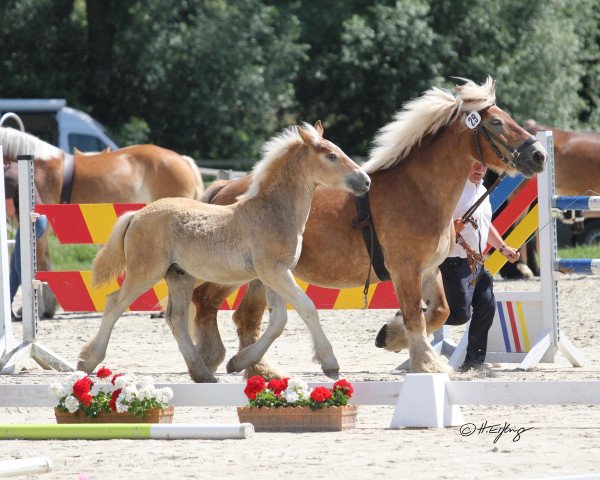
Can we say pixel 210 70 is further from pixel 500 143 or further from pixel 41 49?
pixel 500 143

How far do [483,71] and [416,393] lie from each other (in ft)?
63.6

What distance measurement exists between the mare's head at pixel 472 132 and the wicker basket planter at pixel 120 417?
2321 millimetres

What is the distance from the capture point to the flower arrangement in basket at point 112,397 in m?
6.97

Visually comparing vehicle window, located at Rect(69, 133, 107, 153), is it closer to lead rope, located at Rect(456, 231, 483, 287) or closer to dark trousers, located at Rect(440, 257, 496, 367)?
dark trousers, located at Rect(440, 257, 496, 367)

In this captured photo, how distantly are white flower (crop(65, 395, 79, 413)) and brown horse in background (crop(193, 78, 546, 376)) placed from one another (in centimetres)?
142

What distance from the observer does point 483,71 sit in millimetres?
25438

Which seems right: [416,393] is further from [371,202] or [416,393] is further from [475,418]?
[371,202]

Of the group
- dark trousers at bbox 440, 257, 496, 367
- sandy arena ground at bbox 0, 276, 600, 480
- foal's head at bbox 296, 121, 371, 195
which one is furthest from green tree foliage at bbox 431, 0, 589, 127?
foal's head at bbox 296, 121, 371, 195

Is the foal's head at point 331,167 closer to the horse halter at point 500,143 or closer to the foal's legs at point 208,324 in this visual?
the horse halter at point 500,143

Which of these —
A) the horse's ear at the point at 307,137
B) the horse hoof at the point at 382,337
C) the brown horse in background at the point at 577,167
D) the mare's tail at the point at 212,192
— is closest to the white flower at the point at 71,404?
the horse's ear at the point at 307,137

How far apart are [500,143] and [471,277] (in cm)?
124

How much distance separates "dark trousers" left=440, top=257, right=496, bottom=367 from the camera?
345 inches

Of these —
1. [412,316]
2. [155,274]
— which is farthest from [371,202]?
[155,274]

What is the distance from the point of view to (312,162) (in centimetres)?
778
